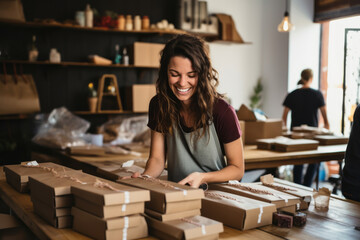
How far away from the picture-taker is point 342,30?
6316mm

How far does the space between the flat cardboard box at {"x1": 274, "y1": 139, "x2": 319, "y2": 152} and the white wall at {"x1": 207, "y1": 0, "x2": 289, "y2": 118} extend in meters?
3.06

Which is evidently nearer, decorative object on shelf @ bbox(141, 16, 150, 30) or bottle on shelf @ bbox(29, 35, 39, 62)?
bottle on shelf @ bbox(29, 35, 39, 62)

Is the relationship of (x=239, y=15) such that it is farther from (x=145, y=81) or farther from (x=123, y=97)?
(x=123, y=97)

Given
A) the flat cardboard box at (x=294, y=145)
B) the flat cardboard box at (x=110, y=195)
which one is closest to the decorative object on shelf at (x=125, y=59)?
the flat cardboard box at (x=294, y=145)

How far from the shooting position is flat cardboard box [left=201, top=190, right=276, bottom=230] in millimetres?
1378

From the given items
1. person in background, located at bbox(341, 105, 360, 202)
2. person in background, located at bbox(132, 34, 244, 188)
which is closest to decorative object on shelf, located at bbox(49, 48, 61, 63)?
person in background, located at bbox(132, 34, 244, 188)

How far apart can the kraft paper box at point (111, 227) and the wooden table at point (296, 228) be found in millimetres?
32

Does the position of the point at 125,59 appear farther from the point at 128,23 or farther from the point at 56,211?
the point at 56,211

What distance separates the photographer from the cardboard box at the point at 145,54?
17.4ft

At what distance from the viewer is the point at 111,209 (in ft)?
3.92

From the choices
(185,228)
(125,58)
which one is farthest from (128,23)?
(185,228)

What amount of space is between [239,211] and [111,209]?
1.47 feet

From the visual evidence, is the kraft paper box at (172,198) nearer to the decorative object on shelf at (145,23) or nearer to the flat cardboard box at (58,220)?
the flat cardboard box at (58,220)

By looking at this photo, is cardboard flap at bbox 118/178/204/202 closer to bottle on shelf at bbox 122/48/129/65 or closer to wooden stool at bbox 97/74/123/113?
wooden stool at bbox 97/74/123/113
